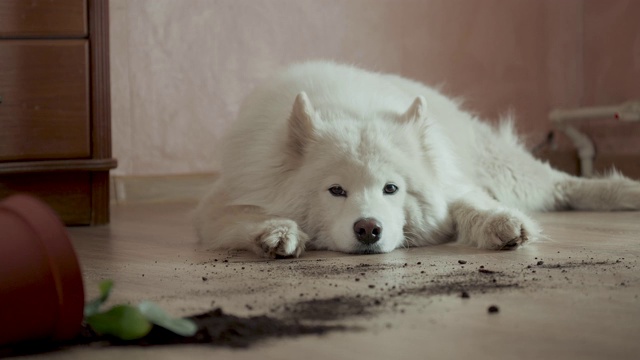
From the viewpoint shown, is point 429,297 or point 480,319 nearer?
point 480,319

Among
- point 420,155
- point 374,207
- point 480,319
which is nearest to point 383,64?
point 420,155

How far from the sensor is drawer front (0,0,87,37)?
390cm

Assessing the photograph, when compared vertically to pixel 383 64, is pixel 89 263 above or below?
below

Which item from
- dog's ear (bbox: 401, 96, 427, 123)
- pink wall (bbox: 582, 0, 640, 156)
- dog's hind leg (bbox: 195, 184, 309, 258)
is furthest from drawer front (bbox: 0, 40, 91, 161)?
pink wall (bbox: 582, 0, 640, 156)

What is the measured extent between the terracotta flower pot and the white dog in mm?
1293

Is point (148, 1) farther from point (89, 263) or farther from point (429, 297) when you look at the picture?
point (429, 297)

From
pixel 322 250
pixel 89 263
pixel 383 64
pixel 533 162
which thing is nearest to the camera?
pixel 89 263

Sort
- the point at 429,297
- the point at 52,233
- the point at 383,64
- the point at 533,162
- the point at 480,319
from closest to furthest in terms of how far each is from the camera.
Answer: the point at 52,233
the point at 480,319
the point at 429,297
the point at 533,162
the point at 383,64

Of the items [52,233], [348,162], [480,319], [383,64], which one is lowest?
[480,319]

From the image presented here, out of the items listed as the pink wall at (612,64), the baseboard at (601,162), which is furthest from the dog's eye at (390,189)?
the pink wall at (612,64)

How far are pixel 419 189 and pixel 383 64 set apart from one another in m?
3.05

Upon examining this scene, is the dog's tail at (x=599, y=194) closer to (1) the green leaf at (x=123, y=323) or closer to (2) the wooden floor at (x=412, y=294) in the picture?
(2) the wooden floor at (x=412, y=294)

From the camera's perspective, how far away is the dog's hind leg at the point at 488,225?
2.95 m

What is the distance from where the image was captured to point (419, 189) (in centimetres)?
309
